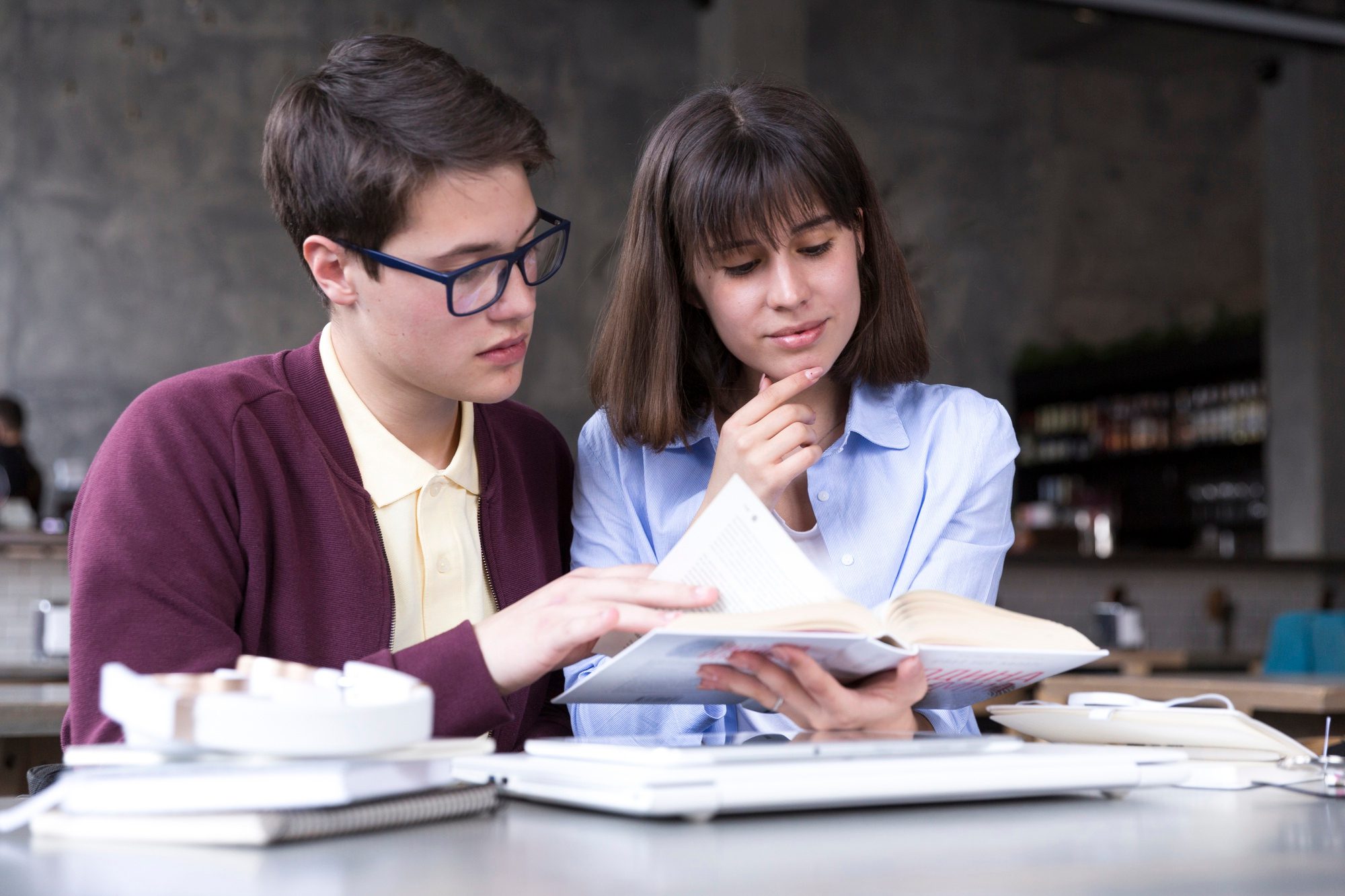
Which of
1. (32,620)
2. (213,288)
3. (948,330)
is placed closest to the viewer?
(32,620)

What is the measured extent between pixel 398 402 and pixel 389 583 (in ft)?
0.72

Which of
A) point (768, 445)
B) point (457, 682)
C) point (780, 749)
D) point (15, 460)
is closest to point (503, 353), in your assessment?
point (768, 445)

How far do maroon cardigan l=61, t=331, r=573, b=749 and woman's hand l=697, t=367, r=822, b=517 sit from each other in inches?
10.6

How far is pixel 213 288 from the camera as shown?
8297 millimetres

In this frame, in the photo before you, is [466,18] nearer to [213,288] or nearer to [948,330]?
[213,288]

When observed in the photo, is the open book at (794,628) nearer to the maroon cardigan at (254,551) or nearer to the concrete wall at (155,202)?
the maroon cardigan at (254,551)

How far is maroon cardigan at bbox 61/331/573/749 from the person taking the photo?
116 cm

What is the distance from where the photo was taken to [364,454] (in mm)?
1447

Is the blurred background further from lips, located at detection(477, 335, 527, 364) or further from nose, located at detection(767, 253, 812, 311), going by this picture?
lips, located at detection(477, 335, 527, 364)

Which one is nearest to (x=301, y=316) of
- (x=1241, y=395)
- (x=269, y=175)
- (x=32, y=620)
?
(x=32, y=620)

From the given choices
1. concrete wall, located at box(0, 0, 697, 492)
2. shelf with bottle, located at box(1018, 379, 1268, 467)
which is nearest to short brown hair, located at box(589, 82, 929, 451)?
concrete wall, located at box(0, 0, 697, 492)

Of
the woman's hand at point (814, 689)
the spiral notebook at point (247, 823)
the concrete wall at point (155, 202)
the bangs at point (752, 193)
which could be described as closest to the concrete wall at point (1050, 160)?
the concrete wall at point (155, 202)

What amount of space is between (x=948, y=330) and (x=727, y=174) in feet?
27.5

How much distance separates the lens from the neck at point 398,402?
1.47 meters
